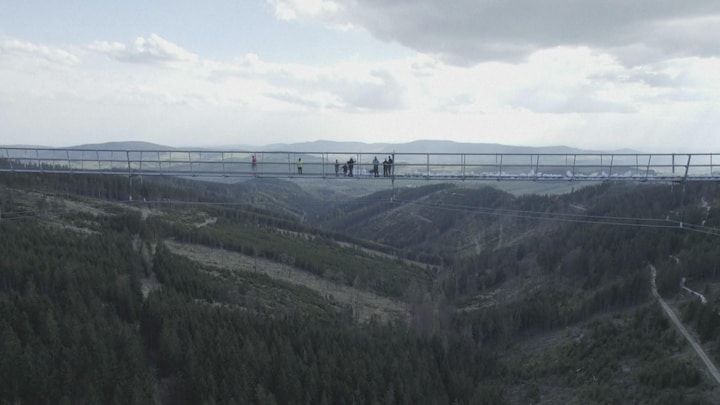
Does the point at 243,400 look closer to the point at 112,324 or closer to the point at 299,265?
the point at 112,324

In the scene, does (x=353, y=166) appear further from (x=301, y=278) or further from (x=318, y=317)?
(x=301, y=278)

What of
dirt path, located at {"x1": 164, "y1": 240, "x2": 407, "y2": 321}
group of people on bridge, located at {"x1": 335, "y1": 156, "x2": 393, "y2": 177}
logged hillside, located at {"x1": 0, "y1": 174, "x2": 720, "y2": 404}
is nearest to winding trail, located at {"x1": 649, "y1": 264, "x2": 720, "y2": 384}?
logged hillside, located at {"x1": 0, "y1": 174, "x2": 720, "y2": 404}

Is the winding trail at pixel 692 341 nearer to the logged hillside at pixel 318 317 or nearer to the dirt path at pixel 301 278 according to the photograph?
the logged hillside at pixel 318 317

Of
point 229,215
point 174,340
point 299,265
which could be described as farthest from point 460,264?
point 174,340

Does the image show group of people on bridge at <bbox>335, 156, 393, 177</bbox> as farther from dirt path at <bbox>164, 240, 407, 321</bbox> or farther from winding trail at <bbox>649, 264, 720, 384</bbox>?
dirt path at <bbox>164, 240, 407, 321</bbox>

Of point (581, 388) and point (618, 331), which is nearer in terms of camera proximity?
point (581, 388)
